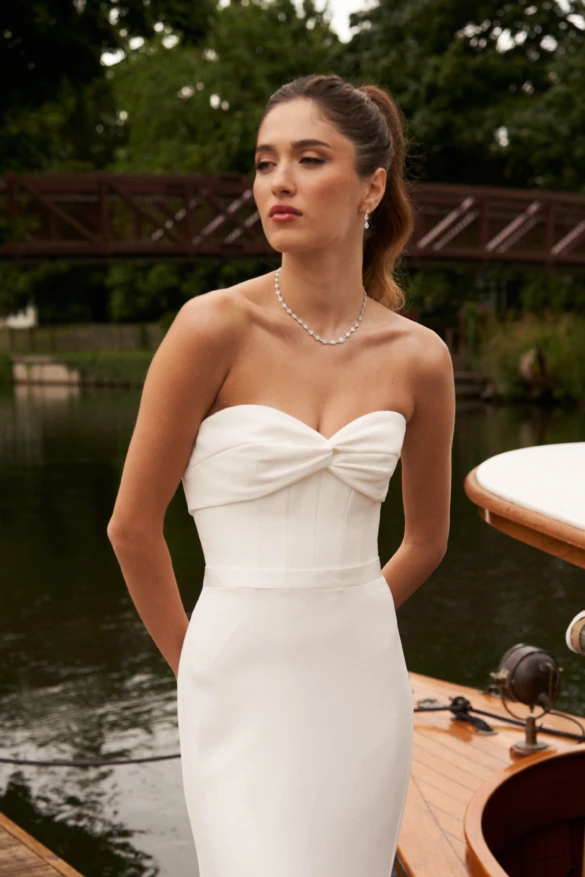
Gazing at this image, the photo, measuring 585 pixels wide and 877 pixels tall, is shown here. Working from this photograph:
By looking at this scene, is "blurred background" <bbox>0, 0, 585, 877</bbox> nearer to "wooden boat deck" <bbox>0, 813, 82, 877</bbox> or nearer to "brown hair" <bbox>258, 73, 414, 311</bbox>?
"brown hair" <bbox>258, 73, 414, 311</bbox>

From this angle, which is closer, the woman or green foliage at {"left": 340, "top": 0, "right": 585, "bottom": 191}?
the woman

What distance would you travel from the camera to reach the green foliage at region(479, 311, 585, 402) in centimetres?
2902

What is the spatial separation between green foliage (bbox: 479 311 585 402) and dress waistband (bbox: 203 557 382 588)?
27570mm

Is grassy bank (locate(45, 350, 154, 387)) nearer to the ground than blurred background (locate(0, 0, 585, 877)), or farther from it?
nearer to the ground

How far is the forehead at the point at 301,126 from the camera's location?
75.2 inches

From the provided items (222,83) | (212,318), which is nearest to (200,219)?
(222,83)

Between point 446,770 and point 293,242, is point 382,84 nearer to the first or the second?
point 446,770

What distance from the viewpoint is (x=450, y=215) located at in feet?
105

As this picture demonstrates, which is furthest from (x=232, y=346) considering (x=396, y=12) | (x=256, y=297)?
(x=396, y=12)

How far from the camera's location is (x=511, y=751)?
4.45 metres

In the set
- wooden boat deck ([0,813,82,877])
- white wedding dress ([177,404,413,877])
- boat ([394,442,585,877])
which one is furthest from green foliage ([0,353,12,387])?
white wedding dress ([177,404,413,877])

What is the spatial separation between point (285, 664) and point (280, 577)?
13cm

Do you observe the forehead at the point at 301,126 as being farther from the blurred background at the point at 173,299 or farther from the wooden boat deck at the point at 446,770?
the wooden boat deck at the point at 446,770

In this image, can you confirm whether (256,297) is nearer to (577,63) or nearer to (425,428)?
(425,428)
